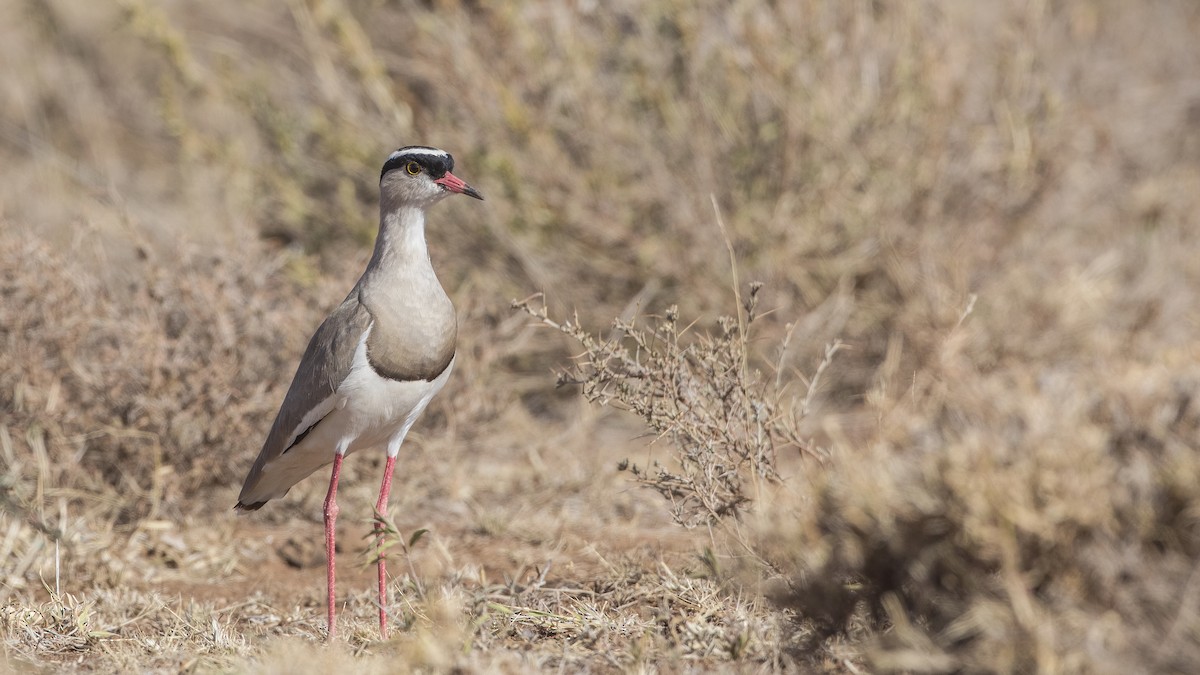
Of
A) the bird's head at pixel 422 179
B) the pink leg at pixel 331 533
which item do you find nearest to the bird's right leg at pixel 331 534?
the pink leg at pixel 331 533

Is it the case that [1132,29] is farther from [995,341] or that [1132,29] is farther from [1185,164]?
[995,341]

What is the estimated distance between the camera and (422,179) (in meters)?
4.66

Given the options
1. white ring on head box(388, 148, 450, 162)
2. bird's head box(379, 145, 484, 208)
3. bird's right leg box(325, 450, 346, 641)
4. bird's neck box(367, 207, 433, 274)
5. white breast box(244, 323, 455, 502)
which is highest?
white ring on head box(388, 148, 450, 162)

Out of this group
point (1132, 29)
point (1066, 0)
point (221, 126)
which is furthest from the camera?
point (221, 126)

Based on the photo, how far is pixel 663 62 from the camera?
6.86m

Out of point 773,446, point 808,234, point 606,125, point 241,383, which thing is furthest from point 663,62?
point 773,446

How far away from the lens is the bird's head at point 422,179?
15.3 feet

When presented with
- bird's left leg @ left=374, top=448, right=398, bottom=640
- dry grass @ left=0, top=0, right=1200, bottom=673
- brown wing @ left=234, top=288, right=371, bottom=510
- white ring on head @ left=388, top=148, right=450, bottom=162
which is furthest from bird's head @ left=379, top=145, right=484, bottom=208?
bird's left leg @ left=374, top=448, right=398, bottom=640

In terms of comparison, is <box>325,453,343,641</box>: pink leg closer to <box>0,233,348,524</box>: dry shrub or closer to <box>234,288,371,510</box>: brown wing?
<box>234,288,371,510</box>: brown wing

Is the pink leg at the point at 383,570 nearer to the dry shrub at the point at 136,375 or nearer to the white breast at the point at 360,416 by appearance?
the white breast at the point at 360,416

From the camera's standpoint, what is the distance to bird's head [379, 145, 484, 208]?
183 inches

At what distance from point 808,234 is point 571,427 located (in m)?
1.71

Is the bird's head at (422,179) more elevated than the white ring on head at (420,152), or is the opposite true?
the white ring on head at (420,152)

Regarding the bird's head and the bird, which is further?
the bird's head
